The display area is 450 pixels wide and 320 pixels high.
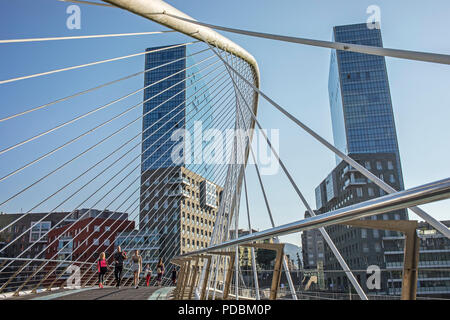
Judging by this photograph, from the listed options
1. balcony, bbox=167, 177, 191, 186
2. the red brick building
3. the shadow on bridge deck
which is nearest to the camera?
the shadow on bridge deck

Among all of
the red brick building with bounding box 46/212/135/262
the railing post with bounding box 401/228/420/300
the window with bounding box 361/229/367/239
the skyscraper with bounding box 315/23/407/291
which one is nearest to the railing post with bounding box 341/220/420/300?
the railing post with bounding box 401/228/420/300

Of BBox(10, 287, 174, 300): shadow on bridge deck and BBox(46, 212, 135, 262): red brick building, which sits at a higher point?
BBox(10, 287, 174, 300): shadow on bridge deck

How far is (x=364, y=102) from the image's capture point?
8769 centimetres

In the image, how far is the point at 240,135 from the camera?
34.7ft

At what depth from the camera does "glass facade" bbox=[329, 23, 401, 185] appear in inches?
3255

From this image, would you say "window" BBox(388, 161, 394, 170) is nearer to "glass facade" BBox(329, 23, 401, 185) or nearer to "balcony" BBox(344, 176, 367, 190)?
"balcony" BBox(344, 176, 367, 190)

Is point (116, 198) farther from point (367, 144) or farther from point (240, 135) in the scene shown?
point (367, 144)

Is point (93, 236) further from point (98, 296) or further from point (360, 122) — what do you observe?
point (360, 122)

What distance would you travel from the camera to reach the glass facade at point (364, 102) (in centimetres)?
8269

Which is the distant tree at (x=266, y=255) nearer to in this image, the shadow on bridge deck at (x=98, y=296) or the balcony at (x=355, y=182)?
the shadow on bridge deck at (x=98, y=296)

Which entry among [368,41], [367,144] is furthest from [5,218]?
[368,41]

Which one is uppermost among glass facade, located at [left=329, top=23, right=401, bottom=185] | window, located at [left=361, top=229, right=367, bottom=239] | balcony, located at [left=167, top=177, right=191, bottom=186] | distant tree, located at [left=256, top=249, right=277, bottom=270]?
glass facade, located at [left=329, top=23, right=401, bottom=185]

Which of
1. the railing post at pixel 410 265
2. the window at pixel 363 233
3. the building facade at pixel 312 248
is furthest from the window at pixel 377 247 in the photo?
the railing post at pixel 410 265
